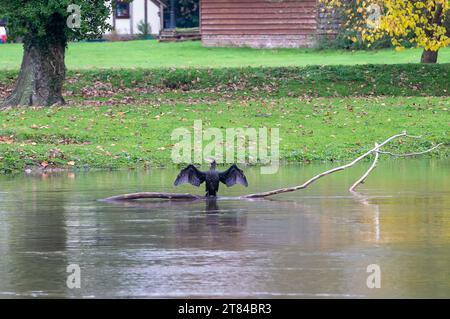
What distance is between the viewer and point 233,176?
1794cm

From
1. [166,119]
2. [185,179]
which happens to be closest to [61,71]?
[166,119]

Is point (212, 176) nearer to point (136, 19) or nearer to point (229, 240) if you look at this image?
point (229, 240)

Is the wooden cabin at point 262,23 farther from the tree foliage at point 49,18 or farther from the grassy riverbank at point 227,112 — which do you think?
the tree foliage at point 49,18

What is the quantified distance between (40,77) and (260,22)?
82.0ft

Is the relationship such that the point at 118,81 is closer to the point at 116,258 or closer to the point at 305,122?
the point at 305,122

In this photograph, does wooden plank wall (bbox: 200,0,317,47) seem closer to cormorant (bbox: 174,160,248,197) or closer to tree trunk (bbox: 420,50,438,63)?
tree trunk (bbox: 420,50,438,63)

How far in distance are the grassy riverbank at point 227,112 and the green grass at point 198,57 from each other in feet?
15.6

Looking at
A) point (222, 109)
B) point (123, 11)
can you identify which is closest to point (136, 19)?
point (123, 11)

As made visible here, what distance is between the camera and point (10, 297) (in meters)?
11.2

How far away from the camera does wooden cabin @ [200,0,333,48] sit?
5556cm

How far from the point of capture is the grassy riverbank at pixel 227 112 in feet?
82.3

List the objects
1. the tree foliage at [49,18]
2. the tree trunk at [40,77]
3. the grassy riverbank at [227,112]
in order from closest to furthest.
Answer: the grassy riverbank at [227,112], the tree foliage at [49,18], the tree trunk at [40,77]

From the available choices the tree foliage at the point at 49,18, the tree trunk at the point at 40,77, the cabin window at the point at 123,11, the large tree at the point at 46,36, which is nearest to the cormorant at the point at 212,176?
the tree foliage at the point at 49,18

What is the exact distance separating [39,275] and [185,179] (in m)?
5.76
